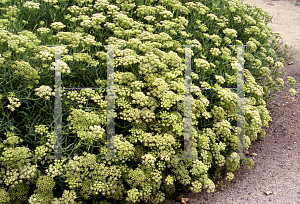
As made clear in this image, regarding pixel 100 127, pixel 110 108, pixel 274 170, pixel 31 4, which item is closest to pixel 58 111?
pixel 110 108

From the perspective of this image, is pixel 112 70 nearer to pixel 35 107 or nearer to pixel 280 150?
pixel 35 107

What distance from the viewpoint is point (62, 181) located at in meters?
3.37

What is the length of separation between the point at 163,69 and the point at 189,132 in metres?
1.16

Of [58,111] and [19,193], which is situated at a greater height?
[58,111]

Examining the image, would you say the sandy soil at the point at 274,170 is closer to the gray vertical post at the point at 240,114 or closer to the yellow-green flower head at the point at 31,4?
the gray vertical post at the point at 240,114

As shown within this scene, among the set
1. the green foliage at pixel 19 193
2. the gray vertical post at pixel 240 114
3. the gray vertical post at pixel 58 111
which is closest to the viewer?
the green foliage at pixel 19 193

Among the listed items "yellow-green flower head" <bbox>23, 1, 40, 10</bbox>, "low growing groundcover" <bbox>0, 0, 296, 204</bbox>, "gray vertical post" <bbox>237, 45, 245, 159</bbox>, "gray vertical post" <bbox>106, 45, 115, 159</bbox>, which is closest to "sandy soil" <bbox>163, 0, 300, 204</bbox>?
"low growing groundcover" <bbox>0, 0, 296, 204</bbox>

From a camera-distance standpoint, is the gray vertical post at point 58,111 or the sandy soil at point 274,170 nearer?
the gray vertical post at point 58,111

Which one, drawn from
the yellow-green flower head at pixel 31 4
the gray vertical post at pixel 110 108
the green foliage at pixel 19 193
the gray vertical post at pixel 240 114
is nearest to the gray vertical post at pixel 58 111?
the green foliage at pixel 19 193

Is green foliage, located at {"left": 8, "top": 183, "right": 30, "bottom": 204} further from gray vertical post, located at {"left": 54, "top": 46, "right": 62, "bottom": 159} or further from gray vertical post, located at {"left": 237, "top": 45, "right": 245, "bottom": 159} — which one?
gray vertical post, located at {"left": 237, "top": 45, "right": 245, "bottom": 159}

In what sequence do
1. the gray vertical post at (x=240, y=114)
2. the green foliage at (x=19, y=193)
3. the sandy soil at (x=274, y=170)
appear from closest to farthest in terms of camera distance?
the green foliage at (x=19, y=193) → the sandy soil at (x=274, y=170) → the gray vertical post at (x=240, y=114)

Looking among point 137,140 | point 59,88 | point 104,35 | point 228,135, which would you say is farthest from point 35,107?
point 228,135

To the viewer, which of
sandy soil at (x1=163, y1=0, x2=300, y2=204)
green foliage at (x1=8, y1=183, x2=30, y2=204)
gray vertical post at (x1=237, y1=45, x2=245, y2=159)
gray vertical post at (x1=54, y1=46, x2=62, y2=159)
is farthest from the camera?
gray vertical post at (x1=237, y1=45, x2=245, y2=159)

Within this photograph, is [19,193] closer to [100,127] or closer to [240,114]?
[100,127]
